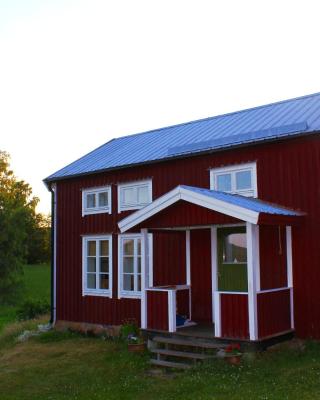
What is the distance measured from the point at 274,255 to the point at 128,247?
430 cm

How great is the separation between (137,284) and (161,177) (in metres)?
2.77

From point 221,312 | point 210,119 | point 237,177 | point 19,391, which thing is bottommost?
point 19,391

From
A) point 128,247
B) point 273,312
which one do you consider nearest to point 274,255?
point 273,312

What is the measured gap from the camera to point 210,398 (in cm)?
740

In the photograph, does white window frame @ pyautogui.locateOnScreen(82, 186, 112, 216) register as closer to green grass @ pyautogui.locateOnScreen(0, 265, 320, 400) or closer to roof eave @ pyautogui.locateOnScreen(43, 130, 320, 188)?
roof eave @ pyautogui.locateOnScreen(43, 130, 320, 188)

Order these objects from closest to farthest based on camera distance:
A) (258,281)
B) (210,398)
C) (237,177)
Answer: (210,398), (258,281), (237,177)

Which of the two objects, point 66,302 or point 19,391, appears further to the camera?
point 66,302

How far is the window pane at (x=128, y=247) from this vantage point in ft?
44.0

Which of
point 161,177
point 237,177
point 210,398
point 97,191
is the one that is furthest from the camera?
point 97,191

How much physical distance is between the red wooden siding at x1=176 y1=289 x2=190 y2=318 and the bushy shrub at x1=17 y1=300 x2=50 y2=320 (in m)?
9.00

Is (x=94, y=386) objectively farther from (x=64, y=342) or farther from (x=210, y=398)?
(x=64, y=342)

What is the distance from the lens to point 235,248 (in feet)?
35.9

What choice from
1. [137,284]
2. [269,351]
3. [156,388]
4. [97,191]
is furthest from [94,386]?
[97,191]

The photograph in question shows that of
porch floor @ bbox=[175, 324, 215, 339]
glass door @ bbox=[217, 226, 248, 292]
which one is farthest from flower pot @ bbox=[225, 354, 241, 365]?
glass door @ bbox=[217, 226, 248, 292]
